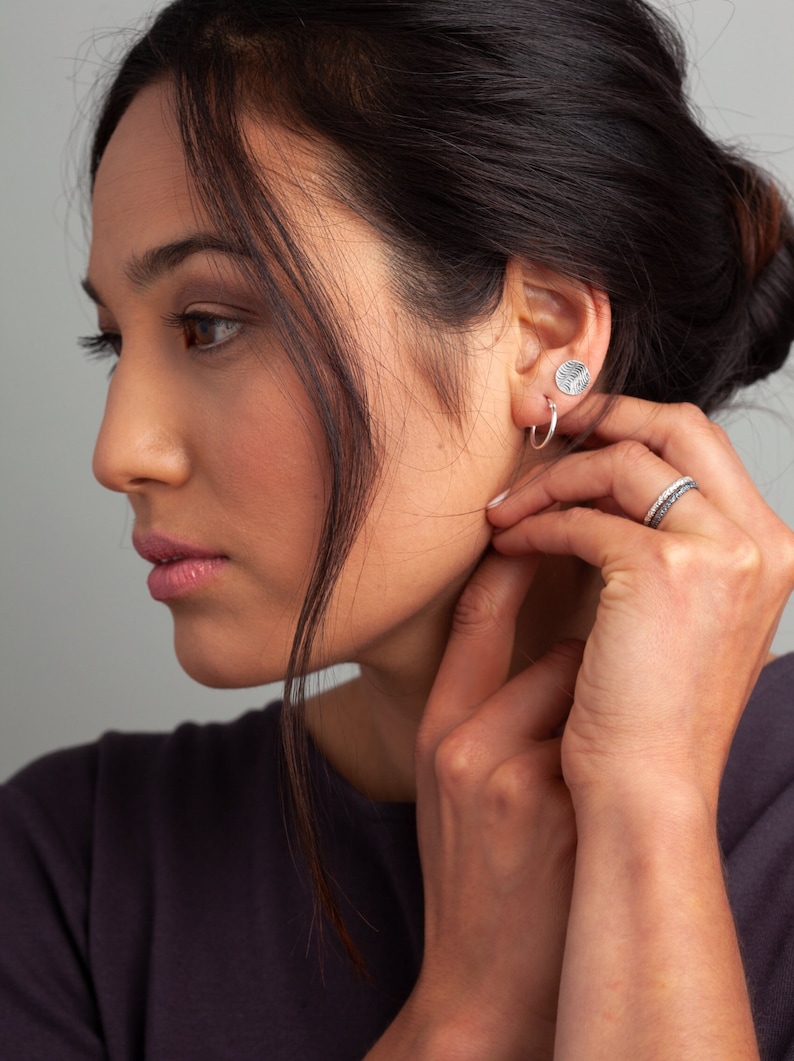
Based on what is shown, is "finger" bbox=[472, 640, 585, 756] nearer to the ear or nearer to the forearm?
the forearm

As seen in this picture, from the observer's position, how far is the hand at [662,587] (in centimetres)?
110

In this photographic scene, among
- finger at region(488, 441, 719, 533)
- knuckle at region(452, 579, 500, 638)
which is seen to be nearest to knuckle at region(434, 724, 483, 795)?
knuckle at region(452, 579, 500, 638)

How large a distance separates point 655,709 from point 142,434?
23.2 inches

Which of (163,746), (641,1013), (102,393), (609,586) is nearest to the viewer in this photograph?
(641,1013)

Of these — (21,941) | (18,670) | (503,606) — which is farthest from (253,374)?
(18,670)

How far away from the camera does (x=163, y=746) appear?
162 cm

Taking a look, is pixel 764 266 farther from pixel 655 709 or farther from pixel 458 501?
pixel 655 709

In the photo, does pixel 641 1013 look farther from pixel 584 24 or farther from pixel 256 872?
pixel 584 24

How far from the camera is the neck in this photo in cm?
142

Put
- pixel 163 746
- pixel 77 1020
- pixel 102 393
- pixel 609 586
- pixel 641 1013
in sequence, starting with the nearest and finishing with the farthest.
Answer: pixel 641 1013 → pixel 609 586 → pixel 77 1020 → pixel 163 746 → pixel 102 393

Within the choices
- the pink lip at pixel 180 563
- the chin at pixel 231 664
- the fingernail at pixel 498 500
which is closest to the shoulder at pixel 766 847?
the fingernail at pixel 498 500

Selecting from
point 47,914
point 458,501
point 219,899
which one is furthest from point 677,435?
point 47,914

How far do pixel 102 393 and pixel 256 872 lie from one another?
1.19 meters

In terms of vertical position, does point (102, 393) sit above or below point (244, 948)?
above
